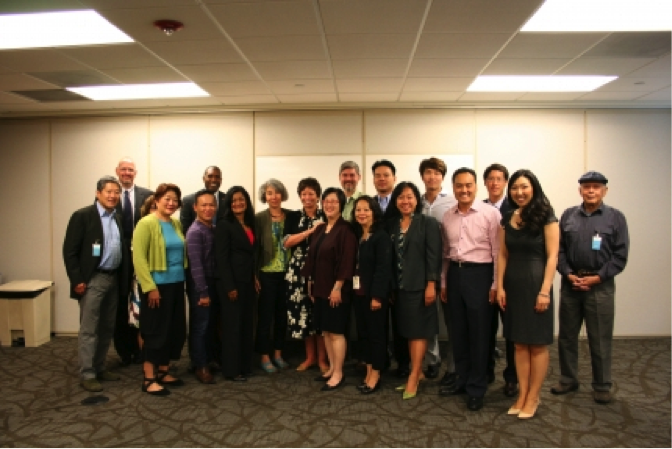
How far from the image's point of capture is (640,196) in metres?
5.34

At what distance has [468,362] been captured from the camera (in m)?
3.36

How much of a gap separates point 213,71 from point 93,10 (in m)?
1.30

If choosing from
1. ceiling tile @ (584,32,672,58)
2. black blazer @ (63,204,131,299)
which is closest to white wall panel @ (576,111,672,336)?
ceiling tile @ (584,32,672,58)

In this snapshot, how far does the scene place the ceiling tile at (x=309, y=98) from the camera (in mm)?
5000

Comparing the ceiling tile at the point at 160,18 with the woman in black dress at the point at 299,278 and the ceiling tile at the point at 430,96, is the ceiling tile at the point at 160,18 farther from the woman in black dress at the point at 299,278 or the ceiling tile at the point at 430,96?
the ceiling tile at the point at 430,96

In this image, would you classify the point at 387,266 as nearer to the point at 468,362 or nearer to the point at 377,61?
the point at 468,362

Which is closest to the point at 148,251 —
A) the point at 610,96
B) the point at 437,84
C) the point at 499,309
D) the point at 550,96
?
the point at 499,309

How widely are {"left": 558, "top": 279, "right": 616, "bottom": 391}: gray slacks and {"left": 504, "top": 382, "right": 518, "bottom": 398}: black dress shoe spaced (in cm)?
41

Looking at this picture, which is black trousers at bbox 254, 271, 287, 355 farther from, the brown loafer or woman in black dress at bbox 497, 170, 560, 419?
woman in black dress at bbox 497, 170, 560, 419

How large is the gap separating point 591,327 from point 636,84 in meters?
2.68

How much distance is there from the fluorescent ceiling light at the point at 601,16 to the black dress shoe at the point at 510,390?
8.62ft

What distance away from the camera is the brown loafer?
3758mm

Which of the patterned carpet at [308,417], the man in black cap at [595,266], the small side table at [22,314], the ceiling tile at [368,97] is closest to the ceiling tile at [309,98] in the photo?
the ceiling tile at [368,97]

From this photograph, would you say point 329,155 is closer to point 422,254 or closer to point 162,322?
point 422,254
